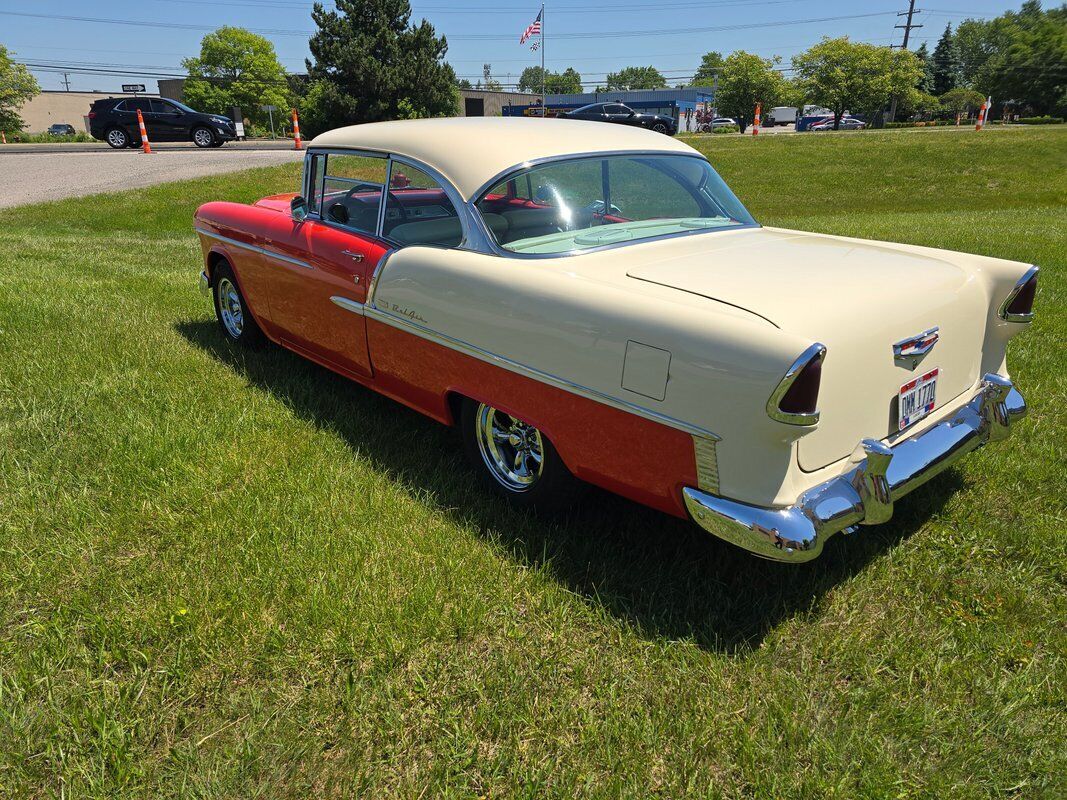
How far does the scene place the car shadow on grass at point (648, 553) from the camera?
250 cm

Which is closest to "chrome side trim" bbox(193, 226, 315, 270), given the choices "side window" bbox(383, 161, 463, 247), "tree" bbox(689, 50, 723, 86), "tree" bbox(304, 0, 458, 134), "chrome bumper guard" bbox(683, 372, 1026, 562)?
"side window" bbox(383, 161, 463, 247)

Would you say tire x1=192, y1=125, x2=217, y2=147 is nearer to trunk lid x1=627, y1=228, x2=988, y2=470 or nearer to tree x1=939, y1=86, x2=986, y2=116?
trunk lid x1=627, y1=228, x2=988, y2=470

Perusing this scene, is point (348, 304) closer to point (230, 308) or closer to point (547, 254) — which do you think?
point (547, 254)

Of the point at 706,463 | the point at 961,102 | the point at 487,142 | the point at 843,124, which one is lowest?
the point at 706,463

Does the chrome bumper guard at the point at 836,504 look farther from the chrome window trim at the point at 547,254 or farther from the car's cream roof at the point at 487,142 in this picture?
the car's cream roof at the point at 487,142

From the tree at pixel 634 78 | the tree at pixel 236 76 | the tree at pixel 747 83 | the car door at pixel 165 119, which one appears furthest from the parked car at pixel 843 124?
the tree at pixel 634 78

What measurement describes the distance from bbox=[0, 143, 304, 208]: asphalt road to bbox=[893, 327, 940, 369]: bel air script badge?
50.0 ft

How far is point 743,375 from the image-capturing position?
206 centimetres

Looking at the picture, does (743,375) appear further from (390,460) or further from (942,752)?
(390,460)

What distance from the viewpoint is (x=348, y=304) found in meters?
3.64

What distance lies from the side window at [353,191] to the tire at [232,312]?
1.18 m

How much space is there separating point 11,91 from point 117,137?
37.2m

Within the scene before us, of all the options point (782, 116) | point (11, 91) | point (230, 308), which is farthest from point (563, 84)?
point (230, 308)

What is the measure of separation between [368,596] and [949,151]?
22393 mm
